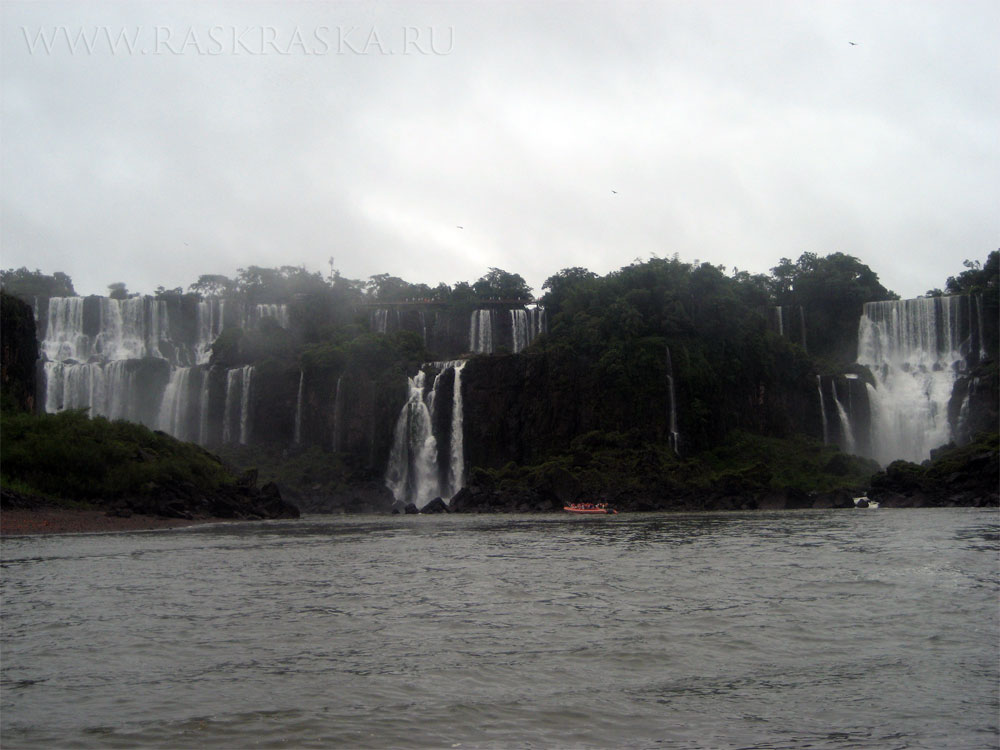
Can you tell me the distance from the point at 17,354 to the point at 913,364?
65.5 metres

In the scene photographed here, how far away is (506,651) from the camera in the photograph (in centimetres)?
1227

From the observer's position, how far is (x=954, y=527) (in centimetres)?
3244

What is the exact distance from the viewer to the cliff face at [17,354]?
173ft

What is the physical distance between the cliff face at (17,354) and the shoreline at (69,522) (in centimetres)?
1350

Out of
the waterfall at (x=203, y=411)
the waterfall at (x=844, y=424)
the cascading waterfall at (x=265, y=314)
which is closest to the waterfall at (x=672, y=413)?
the waterfall at (x=844, y=424)

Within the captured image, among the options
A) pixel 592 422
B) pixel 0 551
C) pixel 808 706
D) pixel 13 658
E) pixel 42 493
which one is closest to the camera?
pixel 808 706

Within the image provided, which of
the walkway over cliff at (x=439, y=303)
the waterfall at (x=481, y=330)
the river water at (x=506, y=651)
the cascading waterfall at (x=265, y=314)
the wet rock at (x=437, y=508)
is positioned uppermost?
the walkway over cliff at (x=439, y=303)

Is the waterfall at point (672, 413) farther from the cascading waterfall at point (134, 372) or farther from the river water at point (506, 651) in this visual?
the river water at point (506, 651)

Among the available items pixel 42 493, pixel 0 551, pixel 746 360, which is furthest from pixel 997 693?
pixel 746 360

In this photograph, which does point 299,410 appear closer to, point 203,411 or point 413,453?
point 203,411

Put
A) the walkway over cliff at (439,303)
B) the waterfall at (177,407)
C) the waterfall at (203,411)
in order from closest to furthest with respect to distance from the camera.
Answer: the waterfall at (203,411), the waterfall at (177,407), the walkway over cliff at (439,303)

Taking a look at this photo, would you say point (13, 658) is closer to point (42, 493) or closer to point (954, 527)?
point (954, 527)

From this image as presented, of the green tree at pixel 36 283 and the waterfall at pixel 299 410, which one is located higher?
the green tree at pixel 36 283

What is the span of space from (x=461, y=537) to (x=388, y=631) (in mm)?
20260
